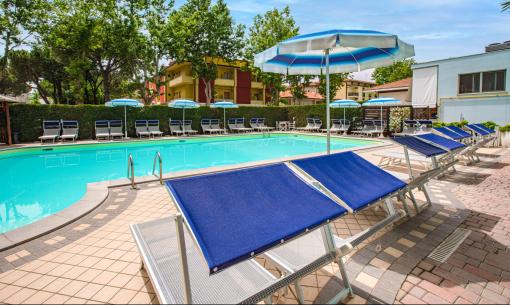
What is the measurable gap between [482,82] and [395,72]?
40.7m

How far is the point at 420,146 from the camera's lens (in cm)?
489

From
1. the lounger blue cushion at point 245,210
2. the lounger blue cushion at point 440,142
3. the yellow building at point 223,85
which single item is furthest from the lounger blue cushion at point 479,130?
the yellow building at point 223,85

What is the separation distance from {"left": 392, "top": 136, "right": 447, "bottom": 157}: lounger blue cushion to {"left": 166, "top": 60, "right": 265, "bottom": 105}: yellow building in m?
30.9

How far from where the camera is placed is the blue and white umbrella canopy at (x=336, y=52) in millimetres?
4230

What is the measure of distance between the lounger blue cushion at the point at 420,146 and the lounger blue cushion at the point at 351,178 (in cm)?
165

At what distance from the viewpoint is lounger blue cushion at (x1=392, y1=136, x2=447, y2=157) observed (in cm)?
457

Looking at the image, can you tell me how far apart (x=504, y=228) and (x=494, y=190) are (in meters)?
2.25

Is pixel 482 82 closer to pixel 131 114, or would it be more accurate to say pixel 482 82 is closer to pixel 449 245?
pixel 449 245

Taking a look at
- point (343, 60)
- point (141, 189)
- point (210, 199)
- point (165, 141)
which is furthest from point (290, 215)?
point (165, 141)

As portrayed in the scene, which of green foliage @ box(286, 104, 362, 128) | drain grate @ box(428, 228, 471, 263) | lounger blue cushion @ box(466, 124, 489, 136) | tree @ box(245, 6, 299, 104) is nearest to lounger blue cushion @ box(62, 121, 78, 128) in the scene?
green foliage @ box(286, 104, 362, 128)

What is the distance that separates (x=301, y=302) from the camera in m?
2.04

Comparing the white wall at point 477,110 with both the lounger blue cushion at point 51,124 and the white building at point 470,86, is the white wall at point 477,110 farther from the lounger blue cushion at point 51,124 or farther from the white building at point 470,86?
the lounger blue cushion at point 51,124

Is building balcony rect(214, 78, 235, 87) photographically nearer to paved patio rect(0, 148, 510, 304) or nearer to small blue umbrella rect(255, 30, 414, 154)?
small blue umbrella rect(255, 30, 414, 154)

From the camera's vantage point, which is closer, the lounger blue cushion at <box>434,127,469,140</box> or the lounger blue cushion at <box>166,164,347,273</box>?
the lounger blue cushion at <box>166,164,347,273</box>
